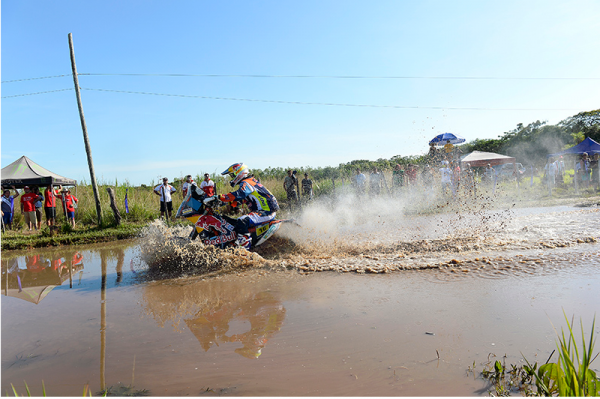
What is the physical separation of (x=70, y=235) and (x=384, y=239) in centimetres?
1127

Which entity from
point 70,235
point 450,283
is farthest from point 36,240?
point 450,283

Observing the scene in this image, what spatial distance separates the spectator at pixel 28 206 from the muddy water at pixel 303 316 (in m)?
7.53

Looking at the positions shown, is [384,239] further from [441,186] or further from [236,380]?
[441,186]

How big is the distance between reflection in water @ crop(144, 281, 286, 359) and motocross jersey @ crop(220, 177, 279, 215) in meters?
1.69

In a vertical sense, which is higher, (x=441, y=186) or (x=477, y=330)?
(x=441, y=186)

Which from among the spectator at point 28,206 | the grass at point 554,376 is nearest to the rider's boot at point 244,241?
the grass at point 554,376

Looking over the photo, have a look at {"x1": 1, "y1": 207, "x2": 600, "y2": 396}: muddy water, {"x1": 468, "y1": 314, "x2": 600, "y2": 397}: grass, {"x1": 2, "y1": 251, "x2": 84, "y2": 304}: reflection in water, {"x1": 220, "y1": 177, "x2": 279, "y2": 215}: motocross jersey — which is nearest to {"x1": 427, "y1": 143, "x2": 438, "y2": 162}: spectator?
{"x1": 1, "y1": 207, "x2": 600, "y2": 396}: muddy water

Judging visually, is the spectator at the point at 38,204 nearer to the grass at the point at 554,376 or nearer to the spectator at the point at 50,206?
the spectator at the point at 50,206

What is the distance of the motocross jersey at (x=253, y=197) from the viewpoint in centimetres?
714

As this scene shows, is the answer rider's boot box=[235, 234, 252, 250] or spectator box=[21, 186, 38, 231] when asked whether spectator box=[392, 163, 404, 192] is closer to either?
rider's boot box=[235, 234, 252, 250]

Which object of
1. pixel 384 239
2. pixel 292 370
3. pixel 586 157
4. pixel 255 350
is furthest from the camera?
pixel 586 157

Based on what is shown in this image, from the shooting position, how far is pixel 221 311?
5047mm

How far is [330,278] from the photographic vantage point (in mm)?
6492

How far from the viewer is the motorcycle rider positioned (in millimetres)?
7363
